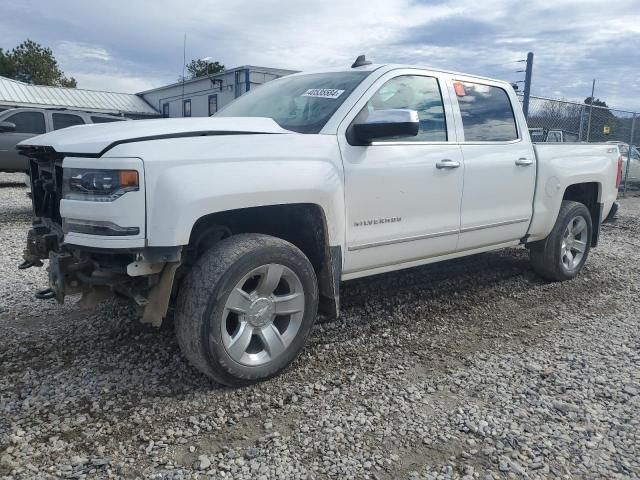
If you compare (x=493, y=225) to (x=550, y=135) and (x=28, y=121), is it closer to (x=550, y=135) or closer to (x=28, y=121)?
(x=550, y=135)

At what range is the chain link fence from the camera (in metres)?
11.5

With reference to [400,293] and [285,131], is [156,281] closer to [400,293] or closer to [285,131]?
[285,131]

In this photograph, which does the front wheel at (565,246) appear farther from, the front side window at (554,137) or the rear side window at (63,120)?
the rear side window at (63,120)

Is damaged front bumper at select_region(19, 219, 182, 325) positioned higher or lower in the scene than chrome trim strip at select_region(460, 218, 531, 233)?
lower

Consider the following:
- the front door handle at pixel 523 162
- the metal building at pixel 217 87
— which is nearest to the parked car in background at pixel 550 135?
the front door handle at pixel 523 162

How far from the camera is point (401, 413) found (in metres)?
2.98

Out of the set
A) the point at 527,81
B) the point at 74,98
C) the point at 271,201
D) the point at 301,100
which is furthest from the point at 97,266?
the point at 74,98

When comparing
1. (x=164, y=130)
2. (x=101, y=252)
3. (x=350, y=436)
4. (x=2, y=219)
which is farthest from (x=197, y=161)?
(x=2, y=219)

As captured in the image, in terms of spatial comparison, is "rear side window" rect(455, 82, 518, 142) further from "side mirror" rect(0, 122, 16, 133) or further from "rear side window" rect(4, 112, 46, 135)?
"rear side window" rect(4, 112, 46, 135)

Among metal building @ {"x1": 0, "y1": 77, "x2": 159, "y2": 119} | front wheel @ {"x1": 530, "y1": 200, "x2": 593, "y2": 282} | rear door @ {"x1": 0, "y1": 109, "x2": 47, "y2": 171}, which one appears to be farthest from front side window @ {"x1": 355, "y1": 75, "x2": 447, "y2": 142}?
metal building @ {"x1": 0, "y1": 77, "x2": 159, "y2": 119}

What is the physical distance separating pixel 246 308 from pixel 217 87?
1577 cm

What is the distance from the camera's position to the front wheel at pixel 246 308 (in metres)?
2.95

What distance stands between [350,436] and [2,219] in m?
8.24

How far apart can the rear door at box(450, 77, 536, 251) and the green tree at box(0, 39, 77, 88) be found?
1987 inches
